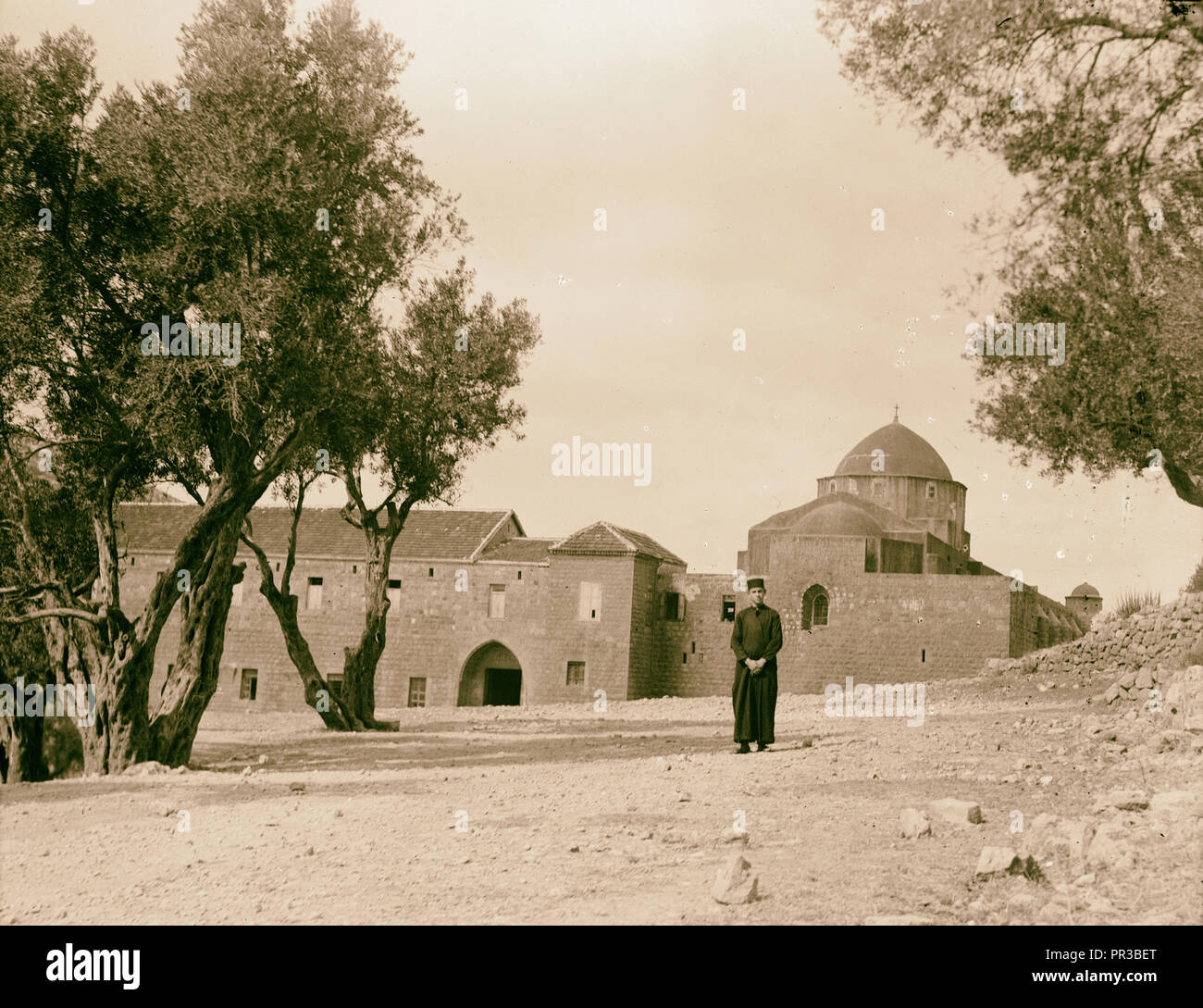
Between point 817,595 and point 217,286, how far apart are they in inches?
1216

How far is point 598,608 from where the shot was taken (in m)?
42.0

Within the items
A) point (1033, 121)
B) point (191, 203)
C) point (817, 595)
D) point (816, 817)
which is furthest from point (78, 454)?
point (817, 595)

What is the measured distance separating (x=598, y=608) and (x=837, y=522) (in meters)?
10.5

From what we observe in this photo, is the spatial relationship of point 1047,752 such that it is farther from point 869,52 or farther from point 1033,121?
point 869,52

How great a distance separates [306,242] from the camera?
13250mm

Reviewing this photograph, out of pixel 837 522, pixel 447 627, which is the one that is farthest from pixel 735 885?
pixel 447 627

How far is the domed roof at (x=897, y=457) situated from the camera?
58.1 meters

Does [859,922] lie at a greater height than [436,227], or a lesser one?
lesser

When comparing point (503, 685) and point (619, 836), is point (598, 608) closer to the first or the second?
point (503, 685)

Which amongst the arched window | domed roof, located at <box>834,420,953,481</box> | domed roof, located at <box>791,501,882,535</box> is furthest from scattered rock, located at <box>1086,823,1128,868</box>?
domed roof, located at <box>834,420,953,481</box>

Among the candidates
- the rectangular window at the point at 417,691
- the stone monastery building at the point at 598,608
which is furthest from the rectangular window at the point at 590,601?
the rectangular window at the point at 417,691

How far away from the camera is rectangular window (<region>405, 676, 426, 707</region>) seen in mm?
46281

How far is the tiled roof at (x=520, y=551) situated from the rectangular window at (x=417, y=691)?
5.72 meters

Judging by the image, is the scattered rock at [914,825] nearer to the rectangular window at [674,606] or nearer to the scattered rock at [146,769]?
the scattered rock at [146,769]
